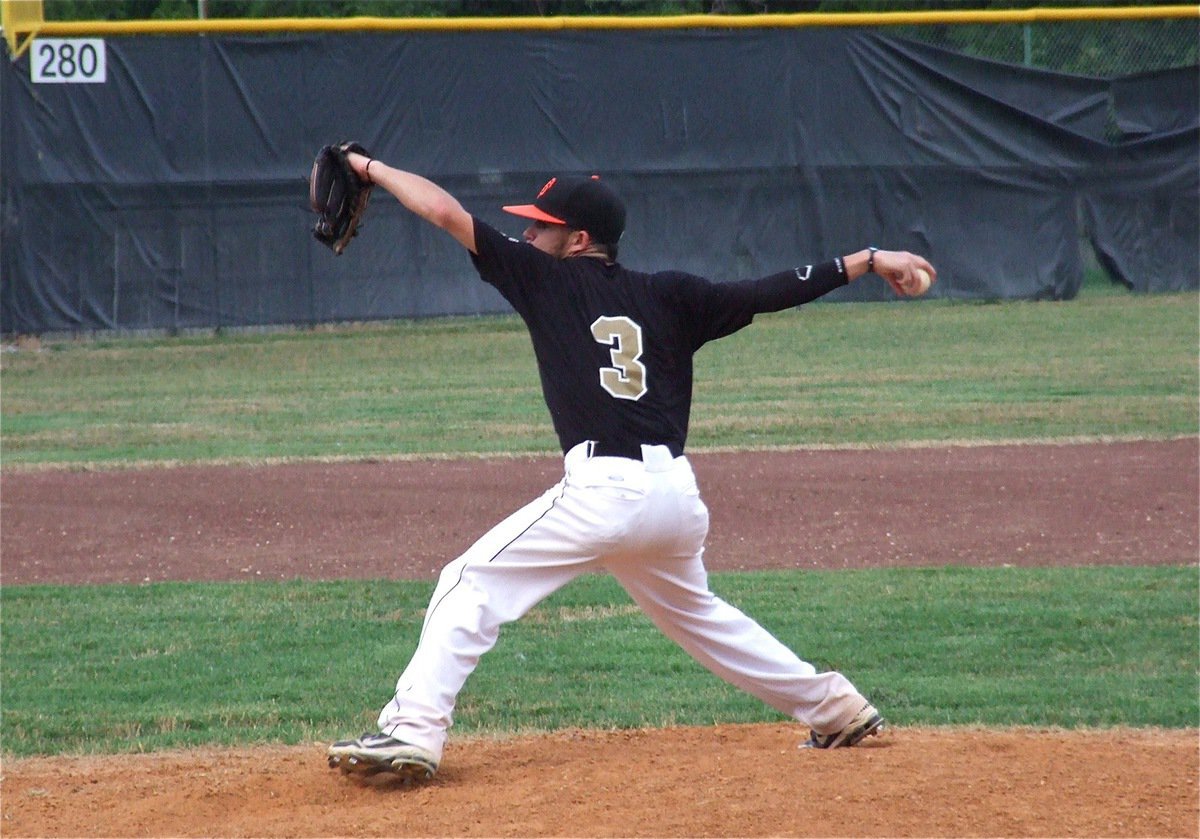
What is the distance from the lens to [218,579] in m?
7.73

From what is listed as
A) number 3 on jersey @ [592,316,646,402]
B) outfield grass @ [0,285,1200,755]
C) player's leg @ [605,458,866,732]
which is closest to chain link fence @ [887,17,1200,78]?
outfield grass @ [0,285,1200,755]

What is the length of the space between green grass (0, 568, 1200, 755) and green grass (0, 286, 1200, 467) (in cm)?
382

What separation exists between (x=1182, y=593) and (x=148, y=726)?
465cm

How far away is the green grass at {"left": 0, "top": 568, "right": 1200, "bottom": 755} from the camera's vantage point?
18.2 feet

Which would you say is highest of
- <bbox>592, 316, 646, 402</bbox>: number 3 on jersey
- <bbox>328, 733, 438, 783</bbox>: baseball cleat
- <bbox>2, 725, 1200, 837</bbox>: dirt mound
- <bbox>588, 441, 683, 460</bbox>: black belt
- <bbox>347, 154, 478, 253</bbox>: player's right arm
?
<bbox>347, 154, 478, 253</bbox>: player's right arm

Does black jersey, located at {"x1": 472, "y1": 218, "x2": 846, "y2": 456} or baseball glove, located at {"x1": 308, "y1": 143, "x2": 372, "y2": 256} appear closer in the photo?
black jersey, located at {"x1": 472, "y1": 218, "x2": 846, "y2": 456}

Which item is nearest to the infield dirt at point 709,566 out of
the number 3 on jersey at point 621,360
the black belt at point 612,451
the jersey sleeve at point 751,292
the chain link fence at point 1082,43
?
the black belt at point 612,451

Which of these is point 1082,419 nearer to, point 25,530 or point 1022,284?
point 1022,284

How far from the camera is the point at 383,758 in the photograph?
404 cm

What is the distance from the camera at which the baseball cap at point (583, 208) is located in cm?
429

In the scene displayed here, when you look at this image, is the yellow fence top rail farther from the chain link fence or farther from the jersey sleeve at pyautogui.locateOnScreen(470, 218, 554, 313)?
the jersey sleeve at pyautogui.locateOnScreen(470, 218, 554, 313)

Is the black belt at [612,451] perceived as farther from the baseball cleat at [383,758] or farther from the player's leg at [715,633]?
the baseball cleat at [383,758]

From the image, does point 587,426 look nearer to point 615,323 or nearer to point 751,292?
point 615,323

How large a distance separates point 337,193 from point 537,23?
1226 centimetres
